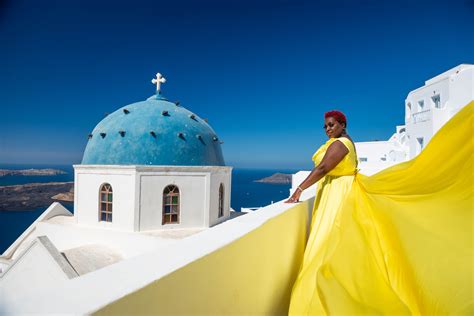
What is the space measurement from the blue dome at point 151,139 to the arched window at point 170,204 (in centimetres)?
95

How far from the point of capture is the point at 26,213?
51844mm

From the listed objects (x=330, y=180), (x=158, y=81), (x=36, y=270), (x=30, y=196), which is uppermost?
(x=158, y=81)

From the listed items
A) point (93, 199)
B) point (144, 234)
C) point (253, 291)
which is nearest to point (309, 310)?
point (253, 291)

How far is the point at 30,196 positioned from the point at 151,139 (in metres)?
62.2

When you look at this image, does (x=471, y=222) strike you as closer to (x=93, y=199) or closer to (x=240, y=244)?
(x=240, y=244)

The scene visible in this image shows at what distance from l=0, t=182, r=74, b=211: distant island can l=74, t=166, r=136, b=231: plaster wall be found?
52817 millimetres

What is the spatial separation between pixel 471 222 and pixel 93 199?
35.1ft

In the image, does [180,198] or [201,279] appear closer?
[201,279]

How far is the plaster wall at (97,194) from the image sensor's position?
9.60m

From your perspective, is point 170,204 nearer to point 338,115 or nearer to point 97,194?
point 97,194

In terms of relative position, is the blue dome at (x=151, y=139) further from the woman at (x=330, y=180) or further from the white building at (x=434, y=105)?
the woman at (x=330, y=180)

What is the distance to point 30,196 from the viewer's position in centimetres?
5809

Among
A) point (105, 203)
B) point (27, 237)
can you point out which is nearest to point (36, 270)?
point (105, 203)

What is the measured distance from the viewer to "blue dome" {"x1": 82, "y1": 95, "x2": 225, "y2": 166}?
1019 centimetres
